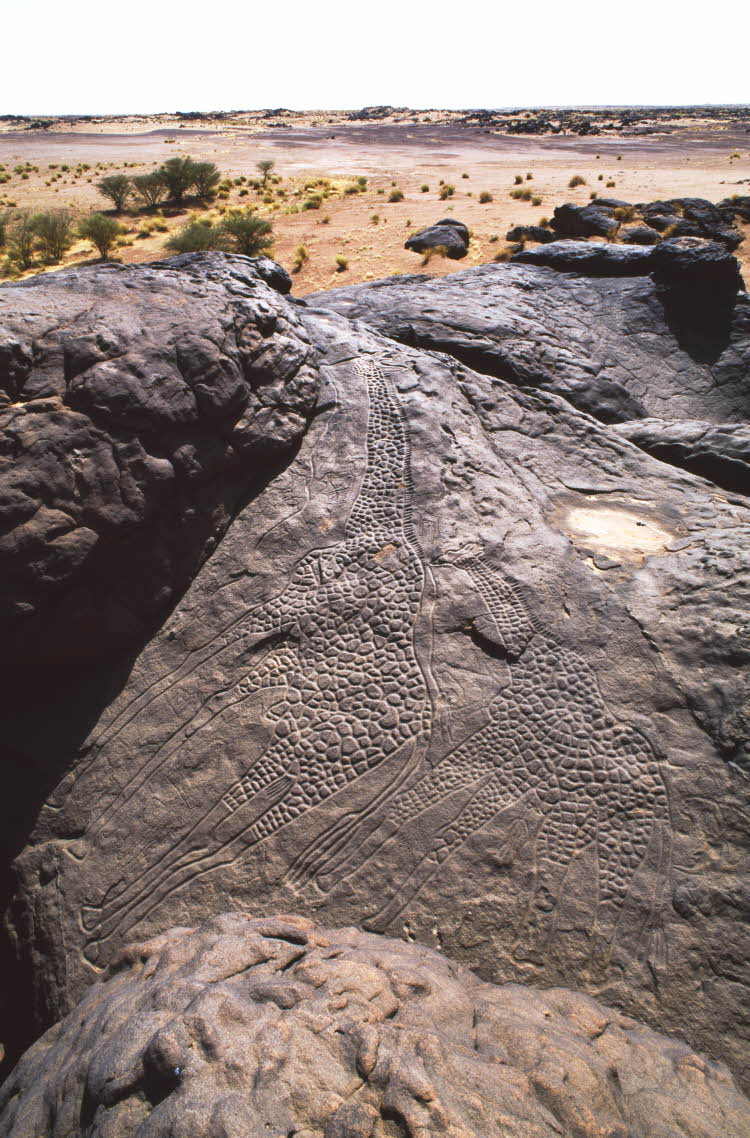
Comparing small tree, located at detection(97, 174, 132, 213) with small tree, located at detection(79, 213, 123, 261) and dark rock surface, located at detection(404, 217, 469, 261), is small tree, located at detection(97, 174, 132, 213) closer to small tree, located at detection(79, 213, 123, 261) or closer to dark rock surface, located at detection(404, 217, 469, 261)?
small tree, located at detection(79, 213, 123, 261)

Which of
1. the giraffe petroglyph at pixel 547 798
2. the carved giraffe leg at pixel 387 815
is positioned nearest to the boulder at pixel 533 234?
the giraffe petroglyph at pixel 547 798

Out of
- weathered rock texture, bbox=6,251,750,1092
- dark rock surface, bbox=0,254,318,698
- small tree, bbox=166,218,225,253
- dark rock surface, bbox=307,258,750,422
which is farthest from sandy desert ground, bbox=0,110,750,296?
weathered rock texture, bbox=6,251,750,1092

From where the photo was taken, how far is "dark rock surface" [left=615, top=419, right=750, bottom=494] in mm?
4457

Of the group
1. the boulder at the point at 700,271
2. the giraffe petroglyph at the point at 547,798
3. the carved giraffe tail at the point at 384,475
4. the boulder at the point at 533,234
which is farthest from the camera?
the boulder at the point at 533,234

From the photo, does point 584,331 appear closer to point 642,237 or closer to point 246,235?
point 642,237

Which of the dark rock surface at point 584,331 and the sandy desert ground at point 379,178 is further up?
the sandy desert ground at point 379,178

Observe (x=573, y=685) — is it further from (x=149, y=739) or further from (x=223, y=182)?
(x=223, y=182)

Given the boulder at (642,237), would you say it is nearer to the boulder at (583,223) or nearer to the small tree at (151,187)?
the boulder at (583,223)

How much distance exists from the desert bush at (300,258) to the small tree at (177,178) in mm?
9171

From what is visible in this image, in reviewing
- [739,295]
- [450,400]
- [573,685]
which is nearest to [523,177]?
[739,295]

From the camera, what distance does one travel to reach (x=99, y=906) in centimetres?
275

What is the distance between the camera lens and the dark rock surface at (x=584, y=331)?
512 cm

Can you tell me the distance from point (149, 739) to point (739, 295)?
664cm

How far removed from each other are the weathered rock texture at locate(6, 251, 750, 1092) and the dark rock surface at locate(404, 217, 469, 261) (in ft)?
33.3
